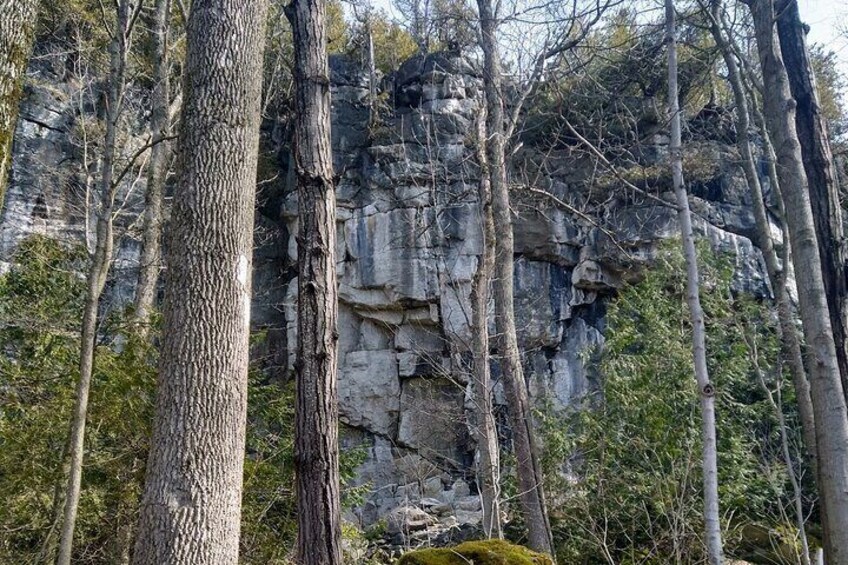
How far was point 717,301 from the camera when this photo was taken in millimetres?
9453

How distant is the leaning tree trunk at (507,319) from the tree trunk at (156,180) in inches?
163

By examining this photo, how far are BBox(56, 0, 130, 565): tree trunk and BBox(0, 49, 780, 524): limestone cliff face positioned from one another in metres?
8.85

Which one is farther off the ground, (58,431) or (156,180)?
(156,180)

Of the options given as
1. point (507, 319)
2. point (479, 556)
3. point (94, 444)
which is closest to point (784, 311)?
point (507, 319)

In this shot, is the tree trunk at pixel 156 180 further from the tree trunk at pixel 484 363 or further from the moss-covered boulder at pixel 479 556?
the moss-covered boulder at pixel 479 556

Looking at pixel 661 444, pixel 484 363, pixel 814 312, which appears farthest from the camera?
pixel 484 363

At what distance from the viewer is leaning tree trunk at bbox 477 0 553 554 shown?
792 centimetres

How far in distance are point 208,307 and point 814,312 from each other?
15.0 ft

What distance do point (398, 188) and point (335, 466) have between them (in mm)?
12061

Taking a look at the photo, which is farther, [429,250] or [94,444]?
[429,250]

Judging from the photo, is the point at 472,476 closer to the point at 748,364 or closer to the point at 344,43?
the point at 748,364

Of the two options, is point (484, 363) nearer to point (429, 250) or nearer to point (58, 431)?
point (58, 431)

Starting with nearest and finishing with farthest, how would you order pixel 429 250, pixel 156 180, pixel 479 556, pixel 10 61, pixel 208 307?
1. pixel 10 61
2. pixel 208 307
3. pixel 479 556
4. pixel 156 180
5. pixel 429 250

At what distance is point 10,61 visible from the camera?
234 centimetres
